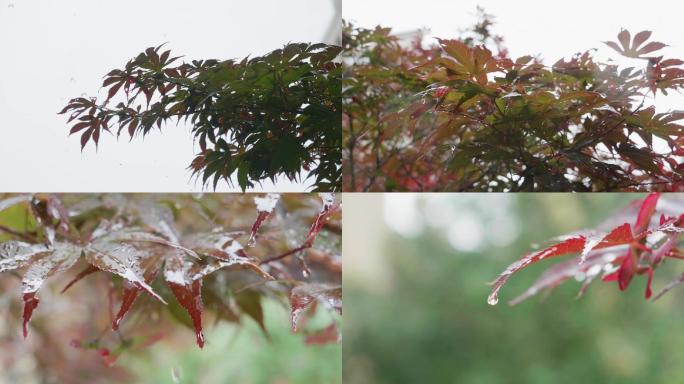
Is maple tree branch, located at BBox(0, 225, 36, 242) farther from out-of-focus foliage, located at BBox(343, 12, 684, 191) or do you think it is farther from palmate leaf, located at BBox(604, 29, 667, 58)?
palmate leaf, located at BBox(604, 29, 667, 58)

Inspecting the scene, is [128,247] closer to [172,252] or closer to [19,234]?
[172,252]

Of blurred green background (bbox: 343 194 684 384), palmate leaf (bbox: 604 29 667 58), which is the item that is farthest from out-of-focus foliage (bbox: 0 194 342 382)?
blurred green background (bbox: 343 194 684 384)

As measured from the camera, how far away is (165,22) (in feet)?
3.74

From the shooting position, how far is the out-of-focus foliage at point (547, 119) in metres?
1.05

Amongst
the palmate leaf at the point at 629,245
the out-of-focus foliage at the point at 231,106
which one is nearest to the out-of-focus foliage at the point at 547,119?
the out-of-focus foliage at the point at 231,106

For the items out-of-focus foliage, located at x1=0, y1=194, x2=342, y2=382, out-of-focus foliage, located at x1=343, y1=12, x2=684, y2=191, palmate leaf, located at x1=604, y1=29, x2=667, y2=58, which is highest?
palmate leaf, located at x1=604, y1=29, x2=667, y2=58

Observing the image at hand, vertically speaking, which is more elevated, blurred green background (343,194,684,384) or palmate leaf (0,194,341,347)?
palmate leaf (0,194,341,347)

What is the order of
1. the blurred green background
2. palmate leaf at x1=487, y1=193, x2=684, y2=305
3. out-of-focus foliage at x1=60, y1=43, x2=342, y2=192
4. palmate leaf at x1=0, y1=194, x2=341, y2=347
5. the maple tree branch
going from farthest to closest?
the blurred green background, out-of-focus foliage at x1=60, y1=43, x2=342, y2=192, the maple tree branch, palmate leaf at x1=0, y1=194, x2=341, y2=347, palmate leaf at x1=487, y1=193, x2=684, y2=305

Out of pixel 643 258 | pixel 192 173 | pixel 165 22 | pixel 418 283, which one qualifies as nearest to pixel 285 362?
pixel 418 283

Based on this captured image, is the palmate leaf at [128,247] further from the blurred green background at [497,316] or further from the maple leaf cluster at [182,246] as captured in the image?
the blurred green background at [497,316]

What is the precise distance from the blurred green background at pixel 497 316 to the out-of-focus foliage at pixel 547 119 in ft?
4.07

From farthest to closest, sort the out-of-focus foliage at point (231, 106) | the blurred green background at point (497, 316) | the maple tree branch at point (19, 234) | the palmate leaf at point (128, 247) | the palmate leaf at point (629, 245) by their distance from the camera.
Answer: the blurred green background at point (497, 316), the out-of-focus foliage at point (231, 106), the maple tree branch at point (19, 234), the palmate leaf at point (128, 247), the palmate leaf at point (629, 245)

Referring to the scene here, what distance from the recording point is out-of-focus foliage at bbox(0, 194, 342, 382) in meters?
0.83

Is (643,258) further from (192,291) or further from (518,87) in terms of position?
(192,291)
